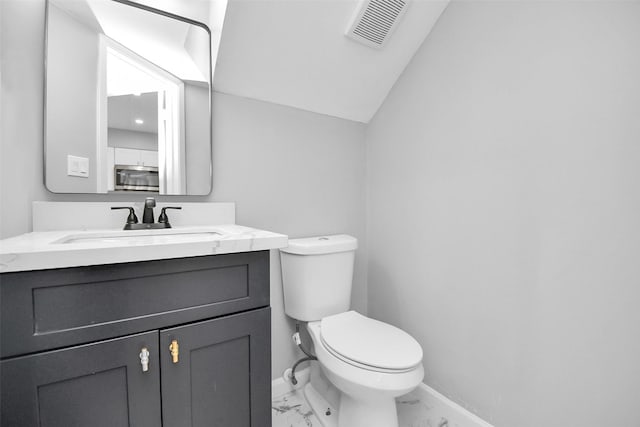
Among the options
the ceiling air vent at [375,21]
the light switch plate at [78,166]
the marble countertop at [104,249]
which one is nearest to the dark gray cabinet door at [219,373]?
the marble countertop at [104,249]

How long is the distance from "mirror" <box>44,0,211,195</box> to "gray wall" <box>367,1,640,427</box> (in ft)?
3.53

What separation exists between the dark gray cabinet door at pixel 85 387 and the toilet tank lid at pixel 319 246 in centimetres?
71

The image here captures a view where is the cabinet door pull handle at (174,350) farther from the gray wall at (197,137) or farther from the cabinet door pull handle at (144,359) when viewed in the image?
the gray wall at (197,137)

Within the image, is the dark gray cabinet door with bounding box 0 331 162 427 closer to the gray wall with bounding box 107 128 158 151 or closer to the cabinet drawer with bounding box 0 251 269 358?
the cabinet drawer with bounding box 0 251 269 358

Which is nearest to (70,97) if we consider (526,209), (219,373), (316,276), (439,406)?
(219,373)

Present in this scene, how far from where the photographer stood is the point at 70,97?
3.33 feet

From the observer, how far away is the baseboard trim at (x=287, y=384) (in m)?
1.47

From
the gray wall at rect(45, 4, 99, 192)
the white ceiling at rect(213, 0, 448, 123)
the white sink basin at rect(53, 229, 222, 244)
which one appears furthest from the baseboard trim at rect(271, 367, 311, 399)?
the white ceiling at rect(213, 0, 448, 123)

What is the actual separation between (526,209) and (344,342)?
88 cm

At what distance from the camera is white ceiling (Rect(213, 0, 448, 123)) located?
3.89ft

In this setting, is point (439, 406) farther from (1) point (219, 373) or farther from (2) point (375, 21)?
(2) point (375, 21)

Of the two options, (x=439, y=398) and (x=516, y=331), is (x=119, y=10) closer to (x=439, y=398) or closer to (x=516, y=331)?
(x=516, y=331)

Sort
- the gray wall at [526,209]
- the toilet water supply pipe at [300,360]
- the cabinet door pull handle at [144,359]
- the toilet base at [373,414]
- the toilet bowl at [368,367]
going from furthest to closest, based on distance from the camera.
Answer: the toilet water supply pipe at [300,360] < the toilet base at [373,414] < the toilet bowl at [368,367] < the gray wall at [526,209] < the cabinet door pull handle at [144,359]


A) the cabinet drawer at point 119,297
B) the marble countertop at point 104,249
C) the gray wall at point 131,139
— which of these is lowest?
the cabinet drawer at point 119,297
